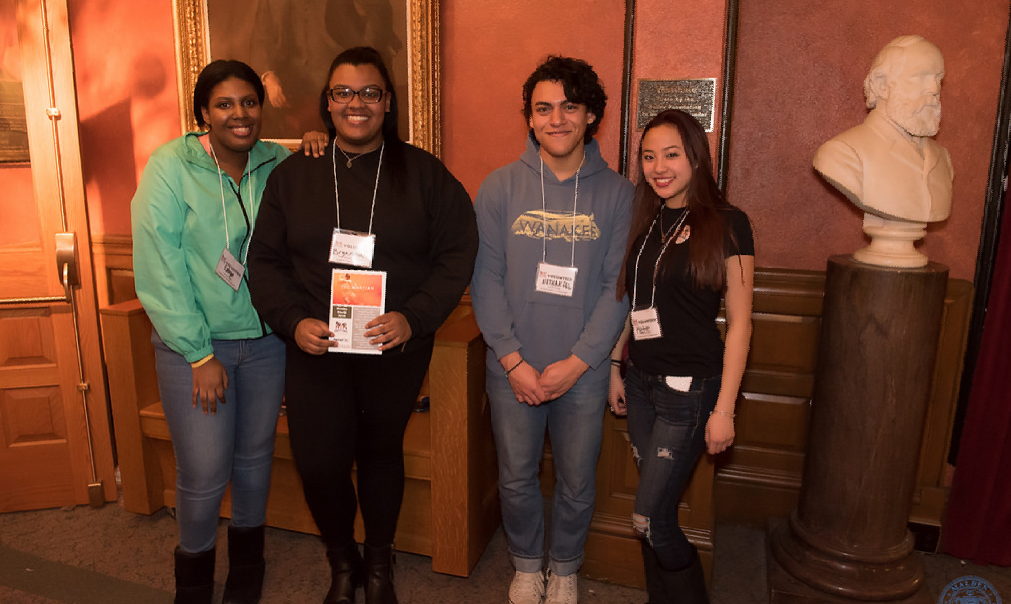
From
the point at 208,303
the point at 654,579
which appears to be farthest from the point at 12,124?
the point at 654,579

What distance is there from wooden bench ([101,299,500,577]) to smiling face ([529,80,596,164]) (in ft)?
2.38

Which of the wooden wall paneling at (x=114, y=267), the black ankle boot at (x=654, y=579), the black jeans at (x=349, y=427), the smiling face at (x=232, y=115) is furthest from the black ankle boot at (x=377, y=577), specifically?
the wooden wall paneling at (x=114, y=267)

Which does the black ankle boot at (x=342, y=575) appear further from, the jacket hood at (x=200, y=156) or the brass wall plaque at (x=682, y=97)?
the brass wall plaque at (x=682, y=97)

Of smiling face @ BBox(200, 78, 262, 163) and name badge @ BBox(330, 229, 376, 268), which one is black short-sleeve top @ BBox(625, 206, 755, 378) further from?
smiling face @ BBox(200, 78, 262, 163)

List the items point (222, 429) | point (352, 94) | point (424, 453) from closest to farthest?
point (352, 94) → point (222, 429) → point (424, 453)

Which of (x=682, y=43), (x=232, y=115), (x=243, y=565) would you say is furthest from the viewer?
(x=682, y=43)

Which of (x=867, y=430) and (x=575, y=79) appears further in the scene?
(x=867, y=430)

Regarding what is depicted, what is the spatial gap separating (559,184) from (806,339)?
4.55 feet

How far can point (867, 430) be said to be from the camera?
6.60ft

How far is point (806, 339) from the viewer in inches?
101

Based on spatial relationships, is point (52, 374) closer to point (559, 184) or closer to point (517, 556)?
point (517, 556)

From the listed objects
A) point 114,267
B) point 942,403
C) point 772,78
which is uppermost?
point 772,78

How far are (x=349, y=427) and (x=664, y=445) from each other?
87 centimetres

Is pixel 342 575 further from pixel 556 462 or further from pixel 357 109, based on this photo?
pixel 357 109
